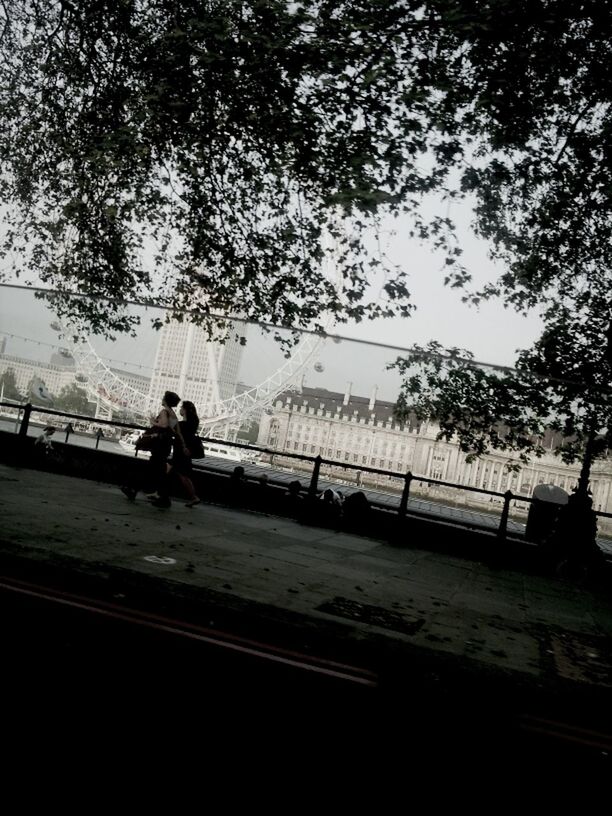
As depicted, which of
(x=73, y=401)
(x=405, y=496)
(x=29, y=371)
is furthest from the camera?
(x=73, y=401)

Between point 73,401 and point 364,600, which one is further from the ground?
point 73,401

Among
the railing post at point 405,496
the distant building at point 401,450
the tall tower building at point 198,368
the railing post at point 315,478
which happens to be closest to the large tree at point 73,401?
the tall tower building at point 198,368

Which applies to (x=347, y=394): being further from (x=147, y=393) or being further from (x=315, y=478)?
(x=147, y=393)

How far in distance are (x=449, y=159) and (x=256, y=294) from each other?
483cm

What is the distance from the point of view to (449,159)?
10.9 metres

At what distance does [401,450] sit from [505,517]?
188 cm

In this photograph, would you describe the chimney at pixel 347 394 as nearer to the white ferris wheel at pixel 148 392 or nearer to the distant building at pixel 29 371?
the white ferris wheel at pixel 148 392

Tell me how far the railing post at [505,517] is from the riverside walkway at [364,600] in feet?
2.45

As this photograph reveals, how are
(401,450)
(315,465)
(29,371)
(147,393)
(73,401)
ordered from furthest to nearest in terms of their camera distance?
(147,393) < (73,401) < (29,371) < (401,450) < (315,465)

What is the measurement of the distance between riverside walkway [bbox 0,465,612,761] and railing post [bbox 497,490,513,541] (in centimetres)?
75

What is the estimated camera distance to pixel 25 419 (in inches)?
381

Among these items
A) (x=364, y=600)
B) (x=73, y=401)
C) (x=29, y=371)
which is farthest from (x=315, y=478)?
(x=29, y=371)

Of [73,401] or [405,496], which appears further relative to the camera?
[73,401]

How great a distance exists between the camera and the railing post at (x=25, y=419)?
9641 millimetres
